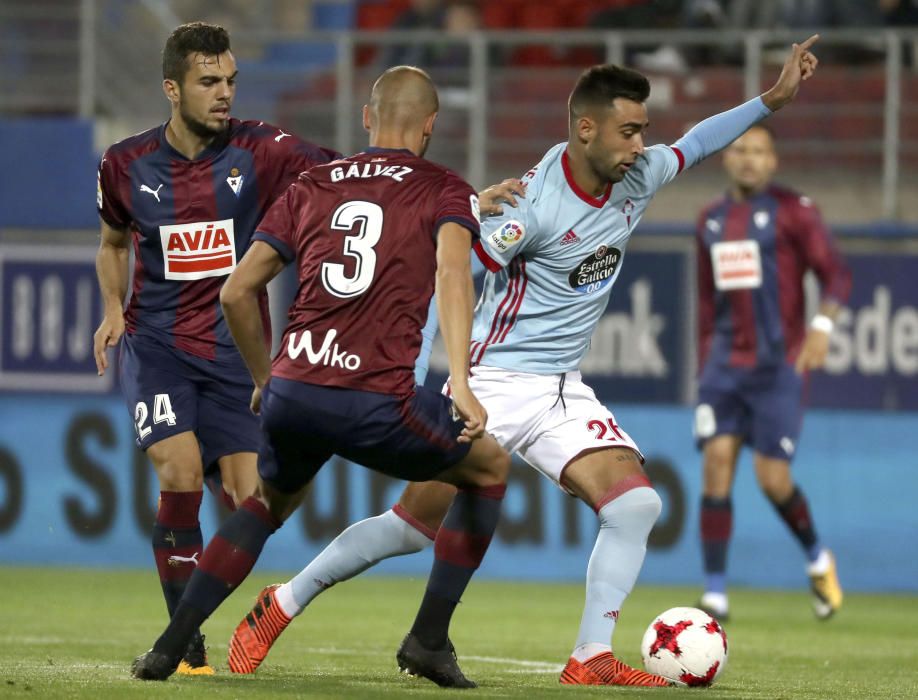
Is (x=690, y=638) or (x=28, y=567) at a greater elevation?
(x=690, y=638)

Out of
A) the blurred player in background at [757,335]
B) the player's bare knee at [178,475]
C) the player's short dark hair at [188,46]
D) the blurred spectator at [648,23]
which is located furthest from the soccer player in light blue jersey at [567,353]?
the blurred spectator at [648,23]

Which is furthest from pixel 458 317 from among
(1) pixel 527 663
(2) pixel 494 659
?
(2) pixel 494 659

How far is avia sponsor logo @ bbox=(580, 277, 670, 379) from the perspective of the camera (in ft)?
40.4

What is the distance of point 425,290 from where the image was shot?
5.48 m

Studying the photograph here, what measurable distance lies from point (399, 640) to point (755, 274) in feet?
10.9

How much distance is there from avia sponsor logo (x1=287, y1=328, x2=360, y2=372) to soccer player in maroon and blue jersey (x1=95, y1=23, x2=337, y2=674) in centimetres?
95

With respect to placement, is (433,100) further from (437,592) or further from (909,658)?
(909,658)

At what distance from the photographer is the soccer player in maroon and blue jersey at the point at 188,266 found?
20.6 feet

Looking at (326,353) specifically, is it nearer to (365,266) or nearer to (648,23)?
(365,266)

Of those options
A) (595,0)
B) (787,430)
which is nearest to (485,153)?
(595,0)

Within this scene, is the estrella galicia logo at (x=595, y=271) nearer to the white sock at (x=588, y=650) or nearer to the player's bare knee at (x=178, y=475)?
the white sock at (x=588, y=650)

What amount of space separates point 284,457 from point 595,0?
35.7 feet

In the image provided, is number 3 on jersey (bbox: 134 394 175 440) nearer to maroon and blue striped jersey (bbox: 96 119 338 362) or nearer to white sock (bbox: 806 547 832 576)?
maroon and blue striped jersey (bbox: 96 119 338 362)

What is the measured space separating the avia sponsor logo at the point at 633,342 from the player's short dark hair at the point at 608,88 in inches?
237
